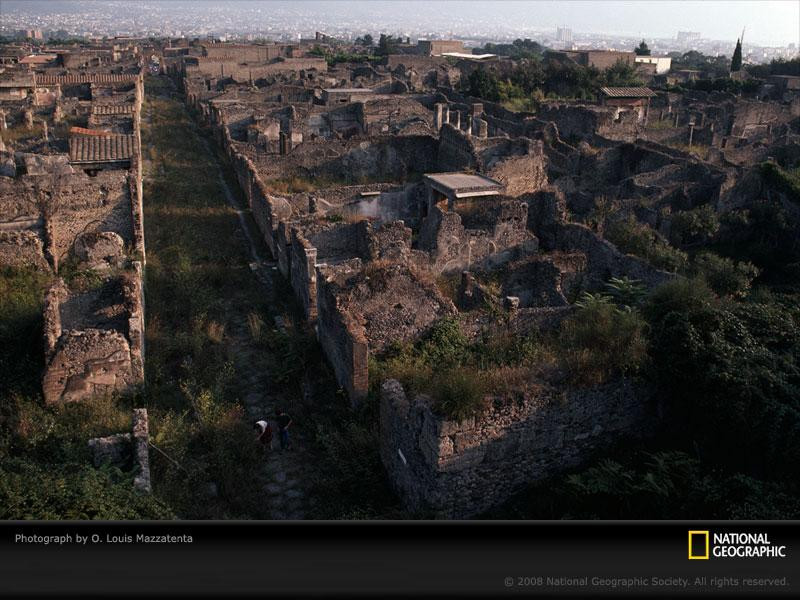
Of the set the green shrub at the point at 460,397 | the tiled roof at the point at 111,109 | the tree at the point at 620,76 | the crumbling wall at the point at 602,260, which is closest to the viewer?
the green shrub at the point at 460,397

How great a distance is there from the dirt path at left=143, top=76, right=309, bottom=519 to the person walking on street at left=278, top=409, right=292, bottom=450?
0.12 m

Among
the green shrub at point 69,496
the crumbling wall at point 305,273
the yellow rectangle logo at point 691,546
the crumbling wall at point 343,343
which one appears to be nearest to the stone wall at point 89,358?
the green shrub at point 69,496

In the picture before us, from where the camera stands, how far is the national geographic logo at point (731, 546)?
186cm

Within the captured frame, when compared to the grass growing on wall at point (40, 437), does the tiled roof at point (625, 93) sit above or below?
above

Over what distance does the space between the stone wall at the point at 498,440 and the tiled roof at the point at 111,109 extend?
90.0ft

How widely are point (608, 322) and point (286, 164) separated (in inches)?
690

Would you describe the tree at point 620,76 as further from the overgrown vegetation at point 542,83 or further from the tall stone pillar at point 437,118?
the tall stone pillar at point 437,118

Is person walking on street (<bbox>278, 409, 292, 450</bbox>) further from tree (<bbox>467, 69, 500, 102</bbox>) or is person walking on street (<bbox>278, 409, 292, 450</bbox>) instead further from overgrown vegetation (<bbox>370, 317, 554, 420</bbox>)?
tree (<bbox>467, 69, 500, 102</bbox>)

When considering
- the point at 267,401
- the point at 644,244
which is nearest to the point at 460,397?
the point at 267,401

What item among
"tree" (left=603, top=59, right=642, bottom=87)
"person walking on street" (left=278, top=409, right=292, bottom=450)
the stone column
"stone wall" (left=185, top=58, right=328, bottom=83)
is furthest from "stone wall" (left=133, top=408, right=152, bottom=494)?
"tree" (left=603, top=59, right=642, bottom=87)

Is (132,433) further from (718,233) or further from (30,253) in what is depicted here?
(718,233)

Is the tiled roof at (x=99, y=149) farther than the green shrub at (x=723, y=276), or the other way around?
the tiled roof at (x=99, y=149)

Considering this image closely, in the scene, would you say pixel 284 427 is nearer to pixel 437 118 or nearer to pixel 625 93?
pixel 437 118

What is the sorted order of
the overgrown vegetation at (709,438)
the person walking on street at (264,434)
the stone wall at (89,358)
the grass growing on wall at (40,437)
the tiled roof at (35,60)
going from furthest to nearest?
the tiled roof at (35,60), the stone wall at (89,358), the person walking on street at (264,434), the overgrown vegetation at (709,438), the grass growing on wall at (40,437)
